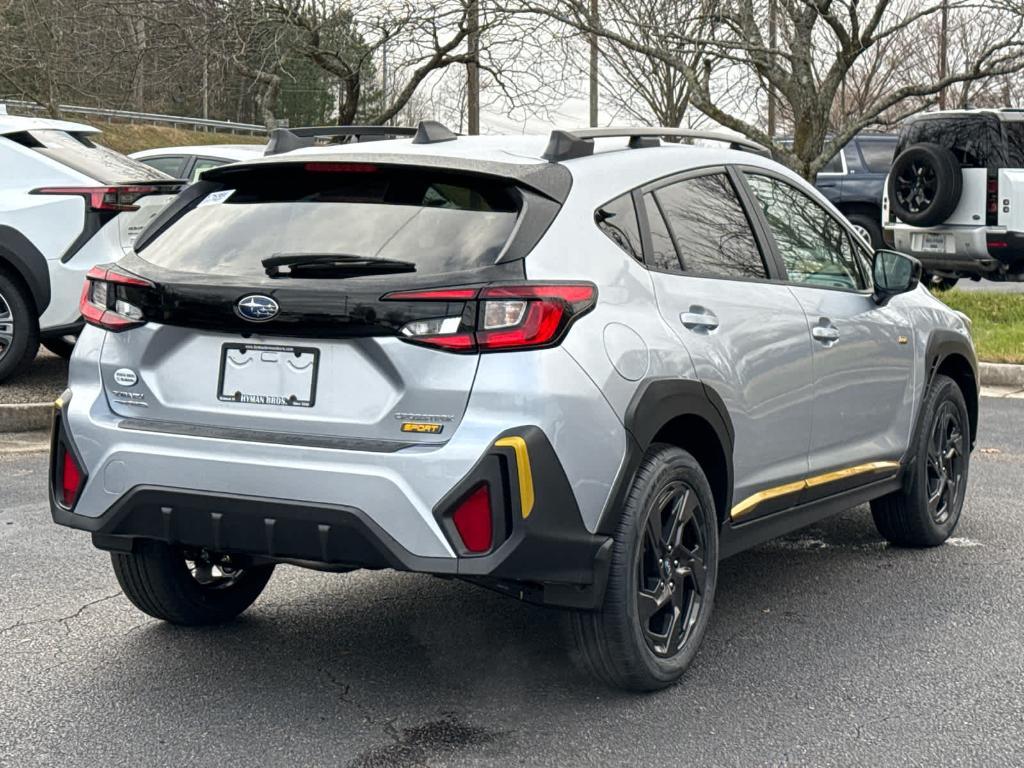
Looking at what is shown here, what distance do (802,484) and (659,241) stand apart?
3.88 ft

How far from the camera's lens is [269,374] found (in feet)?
12.6

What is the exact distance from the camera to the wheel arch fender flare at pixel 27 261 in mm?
8969

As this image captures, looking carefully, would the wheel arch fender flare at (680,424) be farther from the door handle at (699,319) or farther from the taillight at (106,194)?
the taillight at (106,194)

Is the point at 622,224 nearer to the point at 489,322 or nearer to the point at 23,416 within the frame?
the point at 489,322

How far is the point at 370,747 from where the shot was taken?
12.2ft

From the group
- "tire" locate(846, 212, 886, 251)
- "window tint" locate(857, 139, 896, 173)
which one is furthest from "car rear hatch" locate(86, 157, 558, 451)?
"window tint" locate(857, 139, 896, 173)

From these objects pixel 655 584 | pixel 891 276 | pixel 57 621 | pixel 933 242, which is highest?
pixel 933 242

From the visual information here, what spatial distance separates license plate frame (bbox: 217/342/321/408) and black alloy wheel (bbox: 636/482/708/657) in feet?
3.39

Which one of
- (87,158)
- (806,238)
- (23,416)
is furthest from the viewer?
(87,158)

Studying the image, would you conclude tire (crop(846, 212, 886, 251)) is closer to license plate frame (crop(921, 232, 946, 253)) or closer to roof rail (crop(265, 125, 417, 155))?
license plate frame (crop(921, 232, 946, 253))

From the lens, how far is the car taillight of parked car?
9055 millimetres

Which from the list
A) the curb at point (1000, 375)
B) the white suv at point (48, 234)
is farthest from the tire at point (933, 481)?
the white suv at point (48, 234)

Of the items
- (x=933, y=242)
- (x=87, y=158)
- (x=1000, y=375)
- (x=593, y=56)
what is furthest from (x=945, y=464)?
(x=593, y=56)

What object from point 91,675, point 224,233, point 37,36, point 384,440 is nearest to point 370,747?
point 384,440
